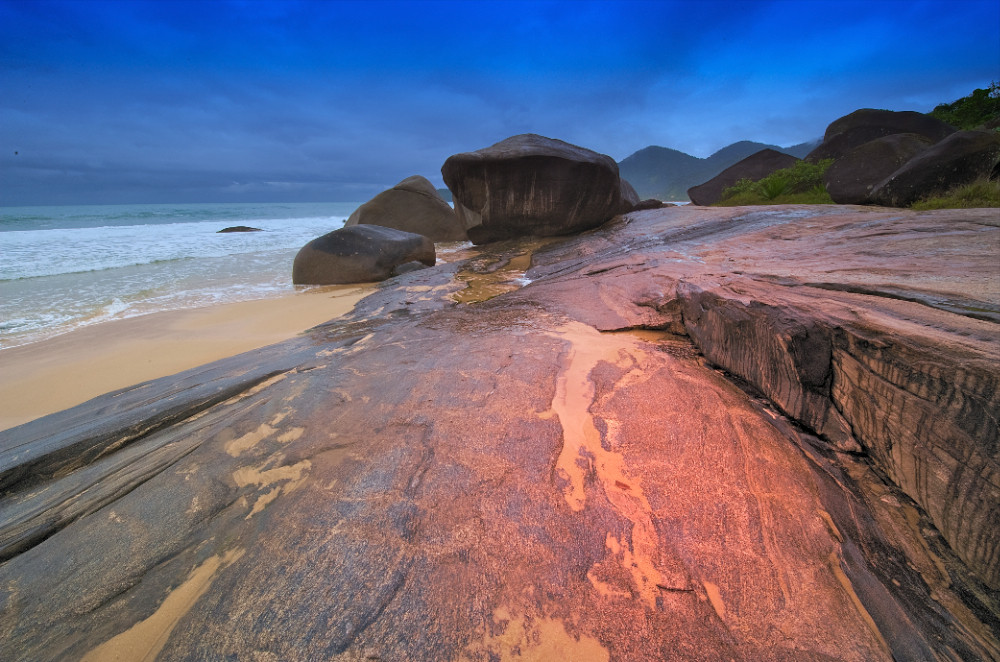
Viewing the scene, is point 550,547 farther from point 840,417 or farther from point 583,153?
point 583,153

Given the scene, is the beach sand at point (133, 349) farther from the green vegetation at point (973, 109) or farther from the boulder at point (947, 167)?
the green vegetation at point (973, 109)

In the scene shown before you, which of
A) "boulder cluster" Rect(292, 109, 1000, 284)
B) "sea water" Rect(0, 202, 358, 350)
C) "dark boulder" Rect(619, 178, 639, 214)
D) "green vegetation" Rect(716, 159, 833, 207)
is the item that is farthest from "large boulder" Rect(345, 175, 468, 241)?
"green vegetation" Rect(716, 159, 833, 207)

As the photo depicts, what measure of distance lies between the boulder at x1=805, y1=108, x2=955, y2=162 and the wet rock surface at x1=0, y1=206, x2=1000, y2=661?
14.1m

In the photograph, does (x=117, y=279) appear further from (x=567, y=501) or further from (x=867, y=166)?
A: (x=867, y=166)

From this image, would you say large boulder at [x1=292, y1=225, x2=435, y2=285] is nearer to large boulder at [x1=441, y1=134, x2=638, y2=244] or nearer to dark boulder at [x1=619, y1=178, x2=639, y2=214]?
large boulder at [x1=441, y1=134, x2=638, y2=244]

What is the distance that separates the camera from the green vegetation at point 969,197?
16.9 ft

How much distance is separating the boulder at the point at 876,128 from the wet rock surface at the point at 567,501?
555 inches

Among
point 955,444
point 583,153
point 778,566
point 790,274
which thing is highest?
point 583,153

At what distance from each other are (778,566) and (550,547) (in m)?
0.69

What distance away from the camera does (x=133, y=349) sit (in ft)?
11.7

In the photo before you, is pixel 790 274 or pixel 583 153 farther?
pixel 583 153

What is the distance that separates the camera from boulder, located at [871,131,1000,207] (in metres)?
5.67

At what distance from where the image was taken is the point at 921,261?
2365 mm

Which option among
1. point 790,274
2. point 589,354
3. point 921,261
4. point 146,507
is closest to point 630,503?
point 589,354
